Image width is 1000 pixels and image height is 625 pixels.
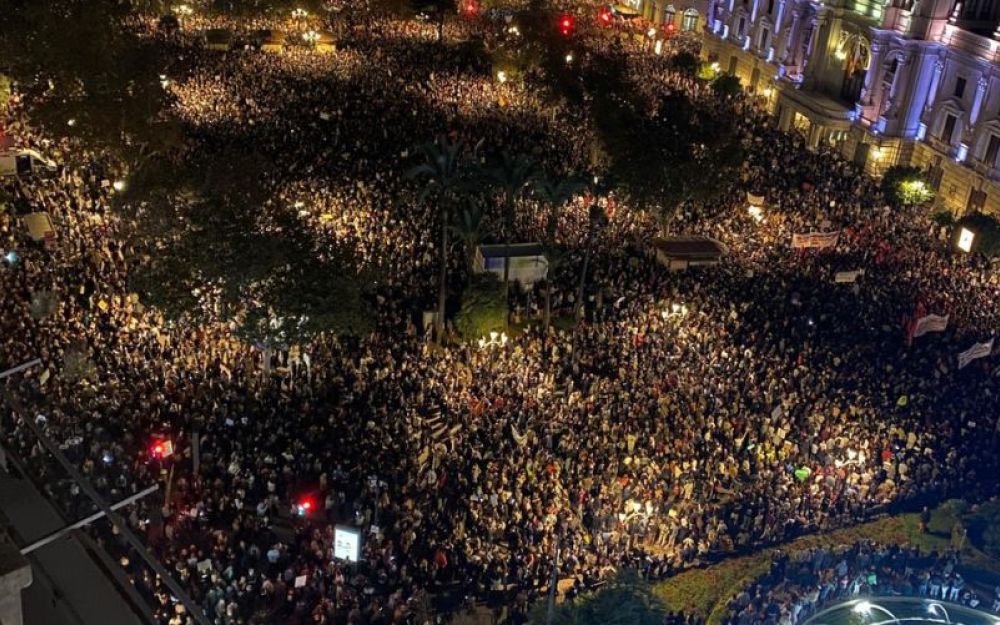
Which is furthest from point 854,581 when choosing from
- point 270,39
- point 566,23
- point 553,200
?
point 270,39

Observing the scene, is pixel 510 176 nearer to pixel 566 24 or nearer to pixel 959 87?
pixel 959 87

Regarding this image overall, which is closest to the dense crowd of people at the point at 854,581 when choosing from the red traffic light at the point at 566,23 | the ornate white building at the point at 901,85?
the ornate white building at the point at 901,85

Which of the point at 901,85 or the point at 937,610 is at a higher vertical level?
the point at 901,85

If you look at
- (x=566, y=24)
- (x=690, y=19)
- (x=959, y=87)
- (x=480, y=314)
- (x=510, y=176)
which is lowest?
(x=480, y=314)

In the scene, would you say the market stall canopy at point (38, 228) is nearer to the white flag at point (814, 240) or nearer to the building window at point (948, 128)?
the white flag at point (814, 240)

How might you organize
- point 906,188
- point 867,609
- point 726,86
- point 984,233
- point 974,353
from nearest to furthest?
point 867,609, point 974,353, point 984,233, point 906,188, point 726,86

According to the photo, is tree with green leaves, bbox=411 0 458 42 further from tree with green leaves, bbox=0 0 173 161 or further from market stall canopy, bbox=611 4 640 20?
tree with green leaves, bbox=0 0 173 161

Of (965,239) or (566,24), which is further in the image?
(566,24)
